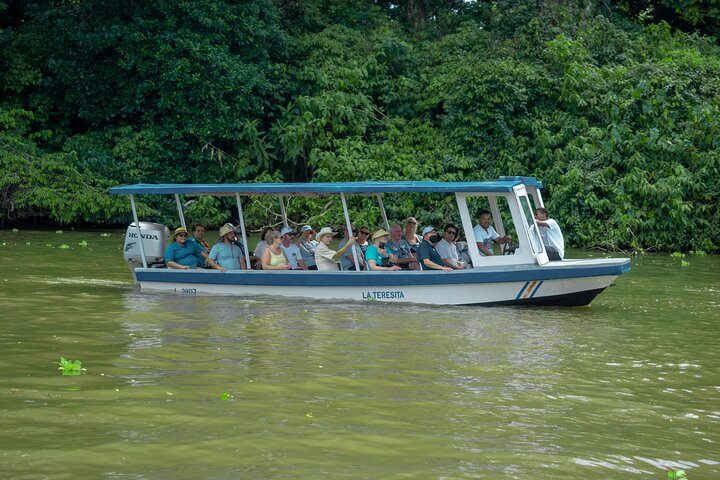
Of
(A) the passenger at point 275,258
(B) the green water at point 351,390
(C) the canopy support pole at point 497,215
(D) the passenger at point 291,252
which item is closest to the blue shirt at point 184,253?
(B) the green water at point 351,390

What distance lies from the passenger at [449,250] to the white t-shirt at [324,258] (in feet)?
5.33

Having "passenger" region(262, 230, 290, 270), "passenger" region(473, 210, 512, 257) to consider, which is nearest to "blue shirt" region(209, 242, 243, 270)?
"passenger" region(262, 230, 290, 270)

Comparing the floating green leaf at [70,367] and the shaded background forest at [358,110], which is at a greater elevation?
the shaded background forest at [358,110]

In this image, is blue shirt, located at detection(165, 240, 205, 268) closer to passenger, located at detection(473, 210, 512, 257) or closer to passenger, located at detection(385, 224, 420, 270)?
passenger, located at detection(385, 224, 420, 270)

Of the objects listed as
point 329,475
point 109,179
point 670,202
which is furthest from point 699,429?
point 109,179

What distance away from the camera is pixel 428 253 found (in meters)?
16.2

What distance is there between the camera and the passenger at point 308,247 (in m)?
17.6

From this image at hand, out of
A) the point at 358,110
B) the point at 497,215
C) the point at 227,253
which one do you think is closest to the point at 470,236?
the point at 497,215

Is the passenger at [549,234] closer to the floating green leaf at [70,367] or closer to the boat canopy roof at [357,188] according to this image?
the boat canopy roof at [357,188]

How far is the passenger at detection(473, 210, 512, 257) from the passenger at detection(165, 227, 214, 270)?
4400 mm

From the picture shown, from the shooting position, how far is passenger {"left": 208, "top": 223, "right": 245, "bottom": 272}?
17250 millimetres

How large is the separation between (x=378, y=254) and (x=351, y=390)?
6.71 m

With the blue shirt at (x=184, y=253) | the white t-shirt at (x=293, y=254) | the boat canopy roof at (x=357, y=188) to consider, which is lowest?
the white t-shirt at (x=293, y=254)

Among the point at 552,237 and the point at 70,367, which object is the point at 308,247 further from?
the point at 70,367
